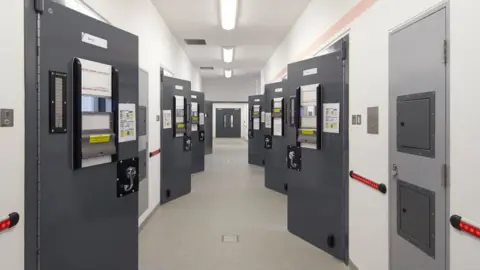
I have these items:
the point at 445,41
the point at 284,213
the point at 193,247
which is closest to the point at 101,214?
the point at 193,247

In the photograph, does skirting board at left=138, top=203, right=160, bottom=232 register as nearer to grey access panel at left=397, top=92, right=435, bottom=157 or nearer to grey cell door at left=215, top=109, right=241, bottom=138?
grey access panel at left=397, top=92, right=435, bottom=157

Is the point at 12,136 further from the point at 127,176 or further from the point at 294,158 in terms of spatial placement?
the point at 294,158

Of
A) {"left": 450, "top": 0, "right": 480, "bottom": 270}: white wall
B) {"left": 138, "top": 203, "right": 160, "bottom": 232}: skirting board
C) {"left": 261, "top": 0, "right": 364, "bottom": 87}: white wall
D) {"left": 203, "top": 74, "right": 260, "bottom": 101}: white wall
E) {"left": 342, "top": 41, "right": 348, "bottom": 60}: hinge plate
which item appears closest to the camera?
{"left": 450, "top": 0, "right": 480, "bottom": 270}: white wall

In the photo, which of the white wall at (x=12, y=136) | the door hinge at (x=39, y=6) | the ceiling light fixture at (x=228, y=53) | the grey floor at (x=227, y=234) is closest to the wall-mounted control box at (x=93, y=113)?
the white wall at (x=12, y=136)

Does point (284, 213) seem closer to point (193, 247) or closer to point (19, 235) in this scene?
point (193, 247)

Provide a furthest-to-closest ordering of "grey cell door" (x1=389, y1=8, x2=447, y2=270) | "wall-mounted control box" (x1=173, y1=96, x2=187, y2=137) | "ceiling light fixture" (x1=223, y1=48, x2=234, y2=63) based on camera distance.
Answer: "ceiling light fixture" (x1=223, y1=48, x2=234, y2=63)
"wall-mounted control box" (x1=173, y1=96, x2=187, y2=137)
"grey cell door" (x1=389, y1=8, x2=447, y2=270)

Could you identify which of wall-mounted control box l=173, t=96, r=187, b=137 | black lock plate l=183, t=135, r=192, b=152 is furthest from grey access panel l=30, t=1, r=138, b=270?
black lock plate l=183, t=135, r=192, b=152

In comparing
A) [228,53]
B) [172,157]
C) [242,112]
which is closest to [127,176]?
[172,157]

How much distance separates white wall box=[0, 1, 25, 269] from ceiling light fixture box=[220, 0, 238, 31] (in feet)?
13.9

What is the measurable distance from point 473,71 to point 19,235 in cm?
253

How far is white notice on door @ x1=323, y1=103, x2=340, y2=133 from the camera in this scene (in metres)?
3.91

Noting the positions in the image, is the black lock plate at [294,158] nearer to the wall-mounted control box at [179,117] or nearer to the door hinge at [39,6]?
the wall-mounted control box at [179,117]

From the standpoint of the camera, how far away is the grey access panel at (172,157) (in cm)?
629

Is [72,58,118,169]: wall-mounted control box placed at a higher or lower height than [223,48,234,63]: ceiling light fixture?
lower
